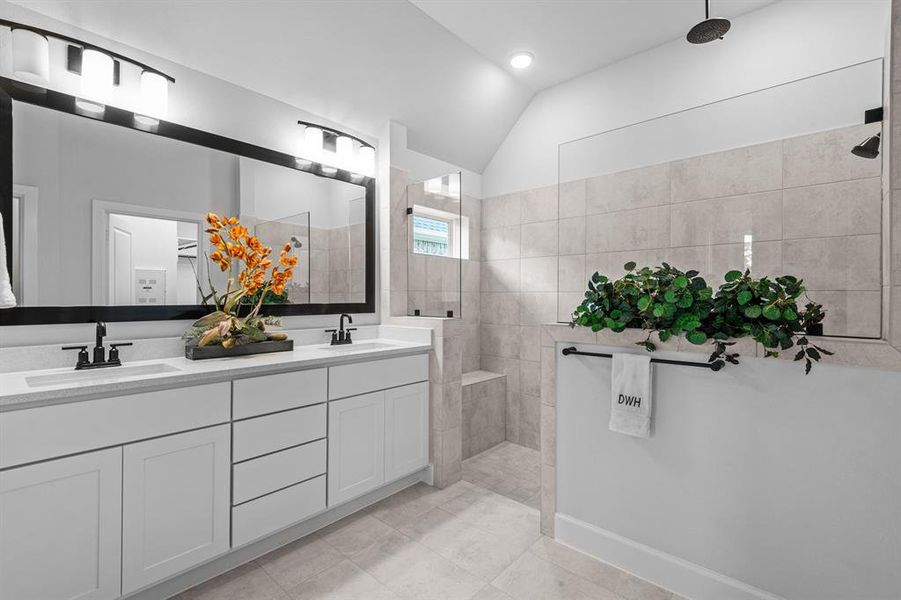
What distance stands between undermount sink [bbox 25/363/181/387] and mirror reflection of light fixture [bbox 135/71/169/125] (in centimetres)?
117

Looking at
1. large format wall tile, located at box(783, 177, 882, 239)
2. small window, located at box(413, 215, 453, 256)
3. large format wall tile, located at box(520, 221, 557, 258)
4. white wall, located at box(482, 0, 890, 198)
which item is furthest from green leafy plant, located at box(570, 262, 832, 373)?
large format wall tile, located at box(520, 221, 557, 258)

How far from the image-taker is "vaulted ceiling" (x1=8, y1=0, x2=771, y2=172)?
1923 mm

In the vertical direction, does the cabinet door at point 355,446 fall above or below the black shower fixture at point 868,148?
below

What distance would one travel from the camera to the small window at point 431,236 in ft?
9.52

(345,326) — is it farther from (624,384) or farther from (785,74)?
(785,74)

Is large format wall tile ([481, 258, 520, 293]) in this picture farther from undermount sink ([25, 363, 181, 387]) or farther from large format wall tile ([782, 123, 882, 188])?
undermount sink ([25, 363, 181, 387])

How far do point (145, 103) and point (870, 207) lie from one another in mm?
3047

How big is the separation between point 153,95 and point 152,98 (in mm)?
15

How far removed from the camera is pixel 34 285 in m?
1.65

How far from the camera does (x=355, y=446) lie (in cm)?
216

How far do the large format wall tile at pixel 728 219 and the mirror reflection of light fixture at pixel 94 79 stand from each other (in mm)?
2744

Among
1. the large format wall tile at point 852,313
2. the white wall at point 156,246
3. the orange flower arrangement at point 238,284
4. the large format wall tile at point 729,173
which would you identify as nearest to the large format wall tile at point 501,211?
the large format wall tile at point 729,173

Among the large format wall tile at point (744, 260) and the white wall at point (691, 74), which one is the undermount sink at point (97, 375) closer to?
the large format wall tile at point (744, 260)

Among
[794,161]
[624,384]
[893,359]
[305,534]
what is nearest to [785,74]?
[794,161]
